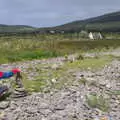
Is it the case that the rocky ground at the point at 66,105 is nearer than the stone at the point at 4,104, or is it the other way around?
the rocky ground at the point at 66,105

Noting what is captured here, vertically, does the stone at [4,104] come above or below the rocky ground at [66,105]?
above

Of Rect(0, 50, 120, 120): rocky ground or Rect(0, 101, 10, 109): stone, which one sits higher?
Rect(0, 101, 10, 109): stone

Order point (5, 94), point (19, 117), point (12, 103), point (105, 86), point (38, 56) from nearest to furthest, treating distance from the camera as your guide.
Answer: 1. point (19, 117)
2. point (12, 103)
3. point (5, 94)
4. point (105, 86)
5. point (38, 56)

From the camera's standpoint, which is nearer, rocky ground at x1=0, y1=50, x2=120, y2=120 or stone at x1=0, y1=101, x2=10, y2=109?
rocky ground at x1=0, y1=50, x2=120, y2=120

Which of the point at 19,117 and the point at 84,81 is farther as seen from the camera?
the point at 84,81

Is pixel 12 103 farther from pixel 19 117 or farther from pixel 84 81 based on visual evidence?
pixel 84 81

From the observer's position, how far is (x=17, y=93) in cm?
1873

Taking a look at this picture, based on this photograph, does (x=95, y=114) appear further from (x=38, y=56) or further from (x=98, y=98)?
(x=38, y=56)

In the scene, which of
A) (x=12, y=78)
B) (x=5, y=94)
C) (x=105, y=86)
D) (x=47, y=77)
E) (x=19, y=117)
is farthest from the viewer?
(x=47, y=77)

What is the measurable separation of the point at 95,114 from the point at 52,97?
9.97 ft

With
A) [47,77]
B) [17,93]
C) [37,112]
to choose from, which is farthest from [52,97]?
[47,77]

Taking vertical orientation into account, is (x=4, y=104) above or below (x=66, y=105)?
above

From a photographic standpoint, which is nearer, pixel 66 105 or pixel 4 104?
pixel 4 104

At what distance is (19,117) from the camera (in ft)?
49.8
